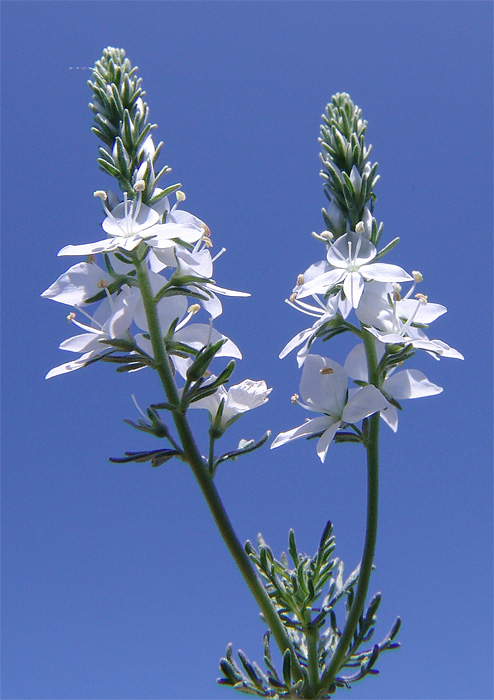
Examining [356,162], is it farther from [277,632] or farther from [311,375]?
[277,632]

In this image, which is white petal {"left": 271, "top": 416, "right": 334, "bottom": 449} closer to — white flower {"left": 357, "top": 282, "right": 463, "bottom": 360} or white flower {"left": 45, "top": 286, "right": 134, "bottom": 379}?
white flower {"left": 357, "top": 282, "right": 463, "bottom": 360}

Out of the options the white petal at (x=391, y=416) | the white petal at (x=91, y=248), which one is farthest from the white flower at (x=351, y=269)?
the white petal at (x=91, y=248)

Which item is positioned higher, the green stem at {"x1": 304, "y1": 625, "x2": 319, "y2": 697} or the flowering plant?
the flowering plant

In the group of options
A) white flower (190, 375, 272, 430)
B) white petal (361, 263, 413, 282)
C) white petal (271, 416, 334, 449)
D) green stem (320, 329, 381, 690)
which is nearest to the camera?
green stem (320, 329, 381, 690)

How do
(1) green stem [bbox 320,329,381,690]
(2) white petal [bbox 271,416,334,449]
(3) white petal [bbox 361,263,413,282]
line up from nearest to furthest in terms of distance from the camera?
(1) green stem [bbox 320,329,381,690] < (3) white petal [bbox 361,263,413,282] < (2) white petal [bbox 271,416,334,449]

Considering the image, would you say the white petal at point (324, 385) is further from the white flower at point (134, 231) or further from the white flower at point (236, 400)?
the white flower at point (134, 231)

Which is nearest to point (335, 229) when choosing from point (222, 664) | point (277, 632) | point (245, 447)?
point (245, 447)

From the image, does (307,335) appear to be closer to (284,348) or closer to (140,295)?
(284,348)

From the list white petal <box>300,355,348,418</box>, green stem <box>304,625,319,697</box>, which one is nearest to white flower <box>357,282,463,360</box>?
white petal <box>300,355,348,418</box>

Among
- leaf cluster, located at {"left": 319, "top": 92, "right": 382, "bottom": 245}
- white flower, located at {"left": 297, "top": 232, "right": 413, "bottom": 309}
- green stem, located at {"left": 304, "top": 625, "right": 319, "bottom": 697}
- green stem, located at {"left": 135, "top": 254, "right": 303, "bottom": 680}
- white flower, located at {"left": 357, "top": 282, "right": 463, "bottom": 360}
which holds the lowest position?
green stem, located at {"left": 304, "top": 625, "right": 319, "bottom": 697}
